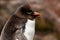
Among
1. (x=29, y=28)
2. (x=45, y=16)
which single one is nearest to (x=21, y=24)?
(x=29, y=28)

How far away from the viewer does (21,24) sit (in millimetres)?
4285

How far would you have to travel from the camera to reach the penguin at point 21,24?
4219mm

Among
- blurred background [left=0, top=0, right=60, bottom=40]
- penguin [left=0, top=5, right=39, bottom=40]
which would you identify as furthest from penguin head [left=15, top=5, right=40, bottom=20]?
blurred background [left=0, top=0, right=60, bottom=40]

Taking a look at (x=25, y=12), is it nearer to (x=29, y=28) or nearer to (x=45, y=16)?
(x=29, y=28)

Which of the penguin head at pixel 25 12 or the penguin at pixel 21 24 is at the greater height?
A: the penguin head at pixel 25 12

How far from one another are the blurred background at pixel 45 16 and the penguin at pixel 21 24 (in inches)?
101

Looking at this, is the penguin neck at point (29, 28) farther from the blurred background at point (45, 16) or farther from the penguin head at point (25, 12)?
the blurred background at point (45, 16)

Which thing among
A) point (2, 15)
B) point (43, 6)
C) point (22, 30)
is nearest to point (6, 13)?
point (2, 15)

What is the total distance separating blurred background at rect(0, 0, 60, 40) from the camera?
289 inches

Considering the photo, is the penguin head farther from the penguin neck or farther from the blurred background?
the blurred background

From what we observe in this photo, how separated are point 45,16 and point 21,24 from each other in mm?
3603

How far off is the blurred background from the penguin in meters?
2.56

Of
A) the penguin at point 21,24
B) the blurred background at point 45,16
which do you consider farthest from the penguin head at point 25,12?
the blurred background at point 45,16

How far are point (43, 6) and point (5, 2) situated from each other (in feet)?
2.83
